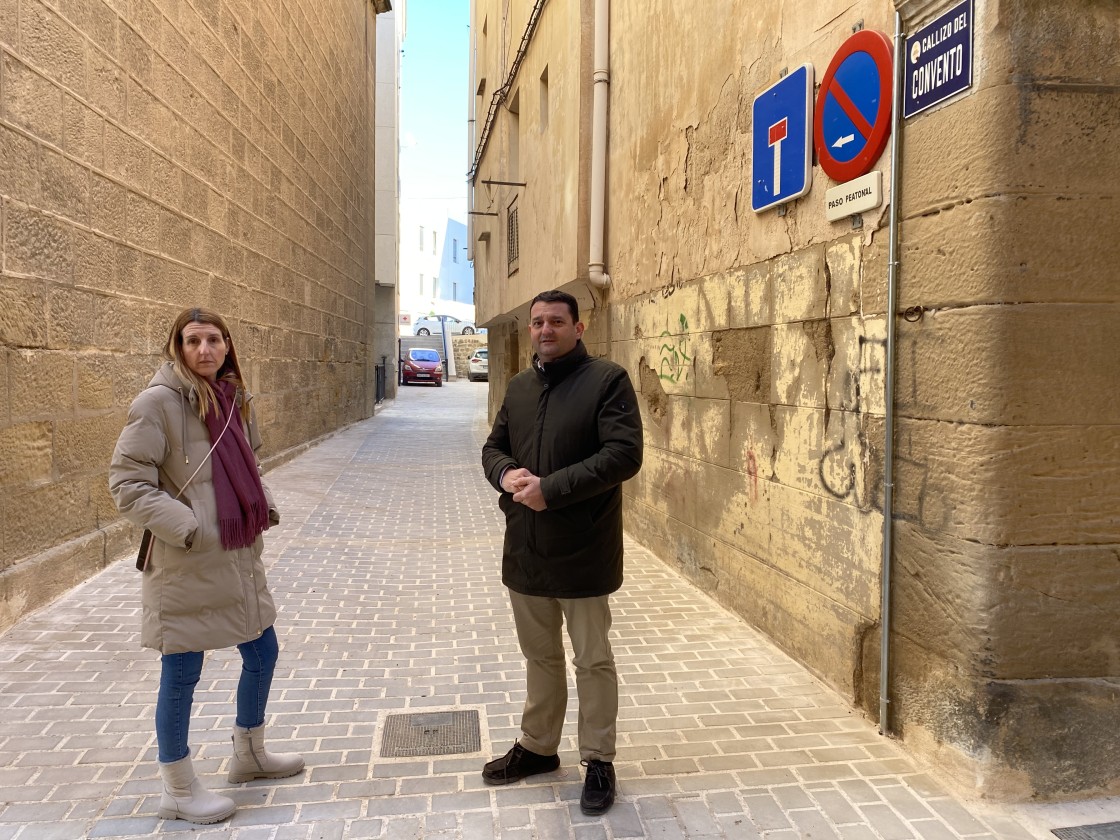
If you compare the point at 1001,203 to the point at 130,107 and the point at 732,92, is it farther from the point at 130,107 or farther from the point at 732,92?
the point at 130,107

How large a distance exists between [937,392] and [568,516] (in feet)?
4.86

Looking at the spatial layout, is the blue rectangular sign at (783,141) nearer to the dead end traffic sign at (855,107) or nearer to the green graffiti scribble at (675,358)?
the dead end traffic sign at (855,107)

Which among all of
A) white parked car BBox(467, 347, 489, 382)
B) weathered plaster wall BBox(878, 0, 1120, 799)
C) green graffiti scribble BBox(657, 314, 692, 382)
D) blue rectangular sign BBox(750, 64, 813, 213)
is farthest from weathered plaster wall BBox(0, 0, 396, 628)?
white parked car BBox(467, 347, 489, 382)

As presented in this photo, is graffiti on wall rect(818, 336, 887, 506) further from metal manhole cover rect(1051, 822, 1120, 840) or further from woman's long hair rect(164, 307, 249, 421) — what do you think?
woman's long hair rect(164, 307, 249, 421)

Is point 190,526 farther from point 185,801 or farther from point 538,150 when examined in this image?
point 538,150

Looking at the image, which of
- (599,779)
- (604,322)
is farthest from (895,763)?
(604,322)

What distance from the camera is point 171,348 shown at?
9.21ft

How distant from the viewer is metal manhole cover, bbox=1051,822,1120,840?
2652 mm

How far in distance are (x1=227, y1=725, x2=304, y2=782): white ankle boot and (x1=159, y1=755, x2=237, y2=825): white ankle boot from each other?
23 centimetres

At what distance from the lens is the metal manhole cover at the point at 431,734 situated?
3.33m

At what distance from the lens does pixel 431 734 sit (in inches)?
137

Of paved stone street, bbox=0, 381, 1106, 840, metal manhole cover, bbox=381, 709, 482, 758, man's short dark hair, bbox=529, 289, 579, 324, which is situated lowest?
metal manhole cover, bbox=381, 709, 482, 758

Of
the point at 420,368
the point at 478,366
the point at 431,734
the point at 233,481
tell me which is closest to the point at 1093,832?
the point at 431,734

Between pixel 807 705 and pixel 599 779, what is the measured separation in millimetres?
1331
